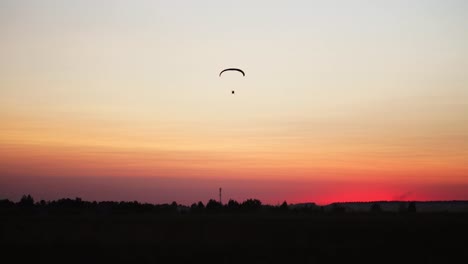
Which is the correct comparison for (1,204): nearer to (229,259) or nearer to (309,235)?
(309,235)

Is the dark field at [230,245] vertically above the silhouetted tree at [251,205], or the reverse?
the silhouetted tree at [251,205]

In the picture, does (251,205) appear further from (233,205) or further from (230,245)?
(230,245)

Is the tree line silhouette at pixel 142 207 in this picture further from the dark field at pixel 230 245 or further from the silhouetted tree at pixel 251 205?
the dark field at pixel 230 245

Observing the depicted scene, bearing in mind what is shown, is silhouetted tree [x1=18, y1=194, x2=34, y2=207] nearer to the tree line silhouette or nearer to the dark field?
the tree line silhouette

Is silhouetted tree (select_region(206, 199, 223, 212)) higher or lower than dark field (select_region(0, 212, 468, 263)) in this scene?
higher

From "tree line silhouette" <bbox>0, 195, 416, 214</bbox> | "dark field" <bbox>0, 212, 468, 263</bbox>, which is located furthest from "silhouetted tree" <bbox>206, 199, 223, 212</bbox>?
"dark field" <bbox>0, 212, 468, 263</bbox>

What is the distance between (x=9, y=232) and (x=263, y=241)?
628 inches

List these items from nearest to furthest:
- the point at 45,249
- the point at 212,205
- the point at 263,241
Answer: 1. the point at 45,249
2. the point at 263,241
3. the point at 212,205

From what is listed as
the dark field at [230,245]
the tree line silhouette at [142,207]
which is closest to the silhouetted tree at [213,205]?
the tree line silhouette at [142,207]

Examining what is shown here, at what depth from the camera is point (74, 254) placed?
3262cm

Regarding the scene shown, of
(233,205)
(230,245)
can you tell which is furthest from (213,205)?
(230,245)

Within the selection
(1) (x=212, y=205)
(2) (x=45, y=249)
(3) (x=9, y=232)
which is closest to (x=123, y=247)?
(2) (x=45, y=249)

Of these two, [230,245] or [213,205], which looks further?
[213,205]

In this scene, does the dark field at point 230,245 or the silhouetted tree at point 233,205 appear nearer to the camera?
the dark field at point 230,245
